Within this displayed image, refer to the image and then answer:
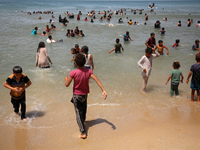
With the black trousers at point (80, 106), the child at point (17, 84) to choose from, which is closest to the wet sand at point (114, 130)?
the black trousers at point (80, 106)

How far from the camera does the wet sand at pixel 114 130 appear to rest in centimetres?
364

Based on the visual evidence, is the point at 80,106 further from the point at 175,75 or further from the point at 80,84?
the point at 175,75

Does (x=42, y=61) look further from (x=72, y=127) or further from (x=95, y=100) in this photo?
(x=72, y=127)

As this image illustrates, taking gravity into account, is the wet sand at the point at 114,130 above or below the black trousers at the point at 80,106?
below

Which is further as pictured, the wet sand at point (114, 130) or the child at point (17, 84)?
the child at point (17, 84)

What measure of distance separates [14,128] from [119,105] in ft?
9.26

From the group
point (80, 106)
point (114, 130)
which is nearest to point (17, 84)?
point (80, 106)

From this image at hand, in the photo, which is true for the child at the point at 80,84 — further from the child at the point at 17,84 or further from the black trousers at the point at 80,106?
the child at the point at 17,84

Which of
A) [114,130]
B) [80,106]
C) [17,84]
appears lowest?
[114,130]

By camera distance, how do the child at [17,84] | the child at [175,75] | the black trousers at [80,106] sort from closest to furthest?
the black trousers at [80,106], the child at [17,84], the child at [175,75]

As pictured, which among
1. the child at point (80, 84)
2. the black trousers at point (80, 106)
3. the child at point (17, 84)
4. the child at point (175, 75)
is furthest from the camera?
the child at point (175, 75)

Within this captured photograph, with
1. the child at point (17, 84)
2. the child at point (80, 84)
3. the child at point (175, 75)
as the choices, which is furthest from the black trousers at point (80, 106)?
the child at point (175, 75)

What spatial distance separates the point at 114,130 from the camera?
13.4ft

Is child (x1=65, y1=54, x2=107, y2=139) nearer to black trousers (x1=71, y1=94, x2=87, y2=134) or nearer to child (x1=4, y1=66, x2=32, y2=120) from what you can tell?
black trousers (x1=71, y1=94, x2=87, y2=134)
